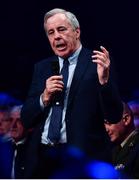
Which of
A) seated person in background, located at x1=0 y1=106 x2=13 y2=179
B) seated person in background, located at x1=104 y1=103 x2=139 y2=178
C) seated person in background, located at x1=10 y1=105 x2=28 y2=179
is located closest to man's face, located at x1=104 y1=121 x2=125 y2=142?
seated person in background, located at x1=104 y1=103 x2=139 y2=178

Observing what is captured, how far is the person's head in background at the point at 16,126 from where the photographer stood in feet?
8.16

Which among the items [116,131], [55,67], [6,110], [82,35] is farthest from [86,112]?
[82,35]

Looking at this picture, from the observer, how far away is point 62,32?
1807 millimetres

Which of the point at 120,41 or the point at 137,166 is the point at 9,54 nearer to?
the point at 120,41

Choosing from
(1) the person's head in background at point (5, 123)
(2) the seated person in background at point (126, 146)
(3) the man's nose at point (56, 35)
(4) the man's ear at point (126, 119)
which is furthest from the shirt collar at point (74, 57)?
(1) the person's head in background at point (5, 123)

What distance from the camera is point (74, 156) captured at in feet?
5.79

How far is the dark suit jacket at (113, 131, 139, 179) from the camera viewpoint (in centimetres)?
199

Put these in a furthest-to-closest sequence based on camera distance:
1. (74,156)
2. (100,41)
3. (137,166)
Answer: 1. (100,41)
2. (137,166)
3. (74,156)

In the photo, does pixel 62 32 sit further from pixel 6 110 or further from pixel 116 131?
pixel 6 110

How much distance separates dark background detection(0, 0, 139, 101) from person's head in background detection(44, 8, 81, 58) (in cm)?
92

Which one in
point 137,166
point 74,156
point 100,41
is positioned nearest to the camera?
point 74,156

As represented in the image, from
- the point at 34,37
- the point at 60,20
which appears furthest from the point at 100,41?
the point at 60,20

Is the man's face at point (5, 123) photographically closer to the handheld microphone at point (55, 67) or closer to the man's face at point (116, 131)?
the man's face at point (116, 131)

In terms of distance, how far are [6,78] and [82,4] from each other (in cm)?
63
